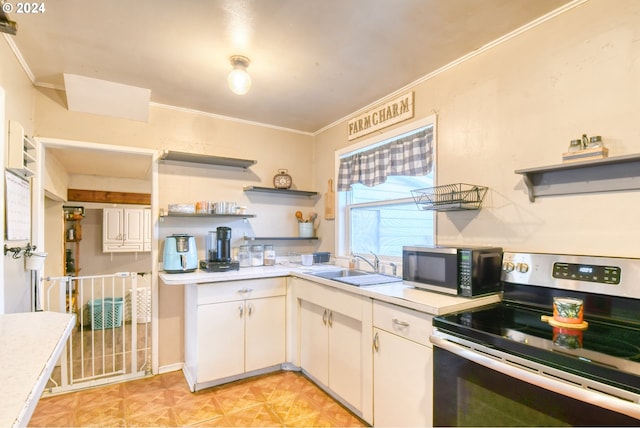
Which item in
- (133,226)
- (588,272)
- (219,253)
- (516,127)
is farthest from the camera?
(133,226)

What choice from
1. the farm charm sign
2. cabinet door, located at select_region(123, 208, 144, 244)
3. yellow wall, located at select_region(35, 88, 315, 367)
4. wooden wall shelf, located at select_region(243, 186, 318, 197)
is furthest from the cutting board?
cabinet door, located at select_region(123, 208, 144, 244)

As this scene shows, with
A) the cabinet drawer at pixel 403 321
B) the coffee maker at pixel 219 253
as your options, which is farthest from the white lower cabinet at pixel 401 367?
the coffee maker at pixel 219 253

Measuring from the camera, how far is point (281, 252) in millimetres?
3295

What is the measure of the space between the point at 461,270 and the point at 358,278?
0.84m

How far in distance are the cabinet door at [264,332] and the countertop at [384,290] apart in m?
0.23

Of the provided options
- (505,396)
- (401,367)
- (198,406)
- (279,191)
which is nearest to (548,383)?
(505,396)

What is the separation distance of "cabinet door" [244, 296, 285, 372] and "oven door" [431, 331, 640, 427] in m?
1.50

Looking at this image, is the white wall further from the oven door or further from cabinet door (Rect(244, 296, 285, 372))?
cabinet door (Rect(244, 296, 285, 372))

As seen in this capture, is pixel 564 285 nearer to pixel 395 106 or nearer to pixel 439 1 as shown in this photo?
pixel 439 1

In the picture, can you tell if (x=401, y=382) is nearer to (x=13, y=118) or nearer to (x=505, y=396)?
(x=505, y=396)

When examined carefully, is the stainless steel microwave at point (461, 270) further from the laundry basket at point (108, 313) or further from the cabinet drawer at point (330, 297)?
the laundry basket at point (108, 313)

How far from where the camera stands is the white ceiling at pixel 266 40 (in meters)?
1.57

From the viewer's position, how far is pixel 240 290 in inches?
97.3

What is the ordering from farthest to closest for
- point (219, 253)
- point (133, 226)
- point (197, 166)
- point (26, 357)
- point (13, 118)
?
1. point (133, 226)
2. point (197, 166)
3. point (219, 253)
4. point (13, 118)
5. point (26, 357)
